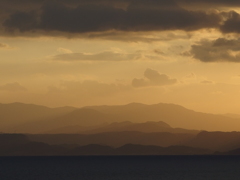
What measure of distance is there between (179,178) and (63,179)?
3031cm

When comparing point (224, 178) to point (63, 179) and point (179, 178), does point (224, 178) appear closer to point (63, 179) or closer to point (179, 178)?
point (179, 178)

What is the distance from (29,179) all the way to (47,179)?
16.7 feet

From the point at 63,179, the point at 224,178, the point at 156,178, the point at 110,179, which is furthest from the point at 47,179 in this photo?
the point at 224,178

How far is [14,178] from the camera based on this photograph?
607 ft

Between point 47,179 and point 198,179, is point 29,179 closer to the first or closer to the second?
point 47,179

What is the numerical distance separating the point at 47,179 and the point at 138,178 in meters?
24.1

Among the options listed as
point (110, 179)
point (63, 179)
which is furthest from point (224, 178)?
point (63, 179)

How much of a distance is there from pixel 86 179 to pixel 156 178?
18414mm

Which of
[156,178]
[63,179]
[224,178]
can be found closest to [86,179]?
[63,179]

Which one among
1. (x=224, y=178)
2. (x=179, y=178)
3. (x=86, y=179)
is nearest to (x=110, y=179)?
(x=86, y=179)

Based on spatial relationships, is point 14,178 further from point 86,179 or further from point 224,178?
point 224,178

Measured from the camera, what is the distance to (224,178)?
18662 cm

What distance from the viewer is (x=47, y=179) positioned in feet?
589

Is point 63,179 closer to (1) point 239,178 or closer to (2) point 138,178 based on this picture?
(2) point 138,178
